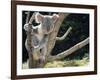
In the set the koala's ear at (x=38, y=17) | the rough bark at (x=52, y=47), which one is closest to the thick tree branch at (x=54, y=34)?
the rough bark at (x=52, y=47)

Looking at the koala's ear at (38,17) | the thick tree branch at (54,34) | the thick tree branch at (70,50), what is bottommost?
the thick tree branch at (70,50)

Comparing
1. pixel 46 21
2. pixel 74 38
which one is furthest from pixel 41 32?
pixel 74 38

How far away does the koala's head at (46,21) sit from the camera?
204cm

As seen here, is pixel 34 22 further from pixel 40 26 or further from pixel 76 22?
pixel 76 22

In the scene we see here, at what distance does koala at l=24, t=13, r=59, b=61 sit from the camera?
2029 millimetres

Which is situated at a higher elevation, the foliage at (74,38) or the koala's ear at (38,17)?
the koala's ear at (38,17)

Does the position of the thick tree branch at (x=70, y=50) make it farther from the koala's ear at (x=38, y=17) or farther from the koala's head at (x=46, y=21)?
the koala's ear at (x=38, y=17)

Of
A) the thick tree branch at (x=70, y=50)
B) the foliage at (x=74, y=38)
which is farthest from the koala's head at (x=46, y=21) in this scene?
the thick tree branch at (x=70, y=50)

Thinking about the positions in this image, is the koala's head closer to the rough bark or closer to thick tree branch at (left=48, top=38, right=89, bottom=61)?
the rough bark

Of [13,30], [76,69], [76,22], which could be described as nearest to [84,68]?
[76,69]

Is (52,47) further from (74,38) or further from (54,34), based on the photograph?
(74,38)

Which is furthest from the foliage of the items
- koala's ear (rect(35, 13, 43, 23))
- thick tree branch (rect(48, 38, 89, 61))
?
koala's ear (rect(35, 13, 43, 23))

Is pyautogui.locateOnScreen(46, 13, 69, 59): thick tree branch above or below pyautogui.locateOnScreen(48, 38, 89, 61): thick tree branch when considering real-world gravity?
above

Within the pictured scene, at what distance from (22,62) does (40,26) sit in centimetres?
38
